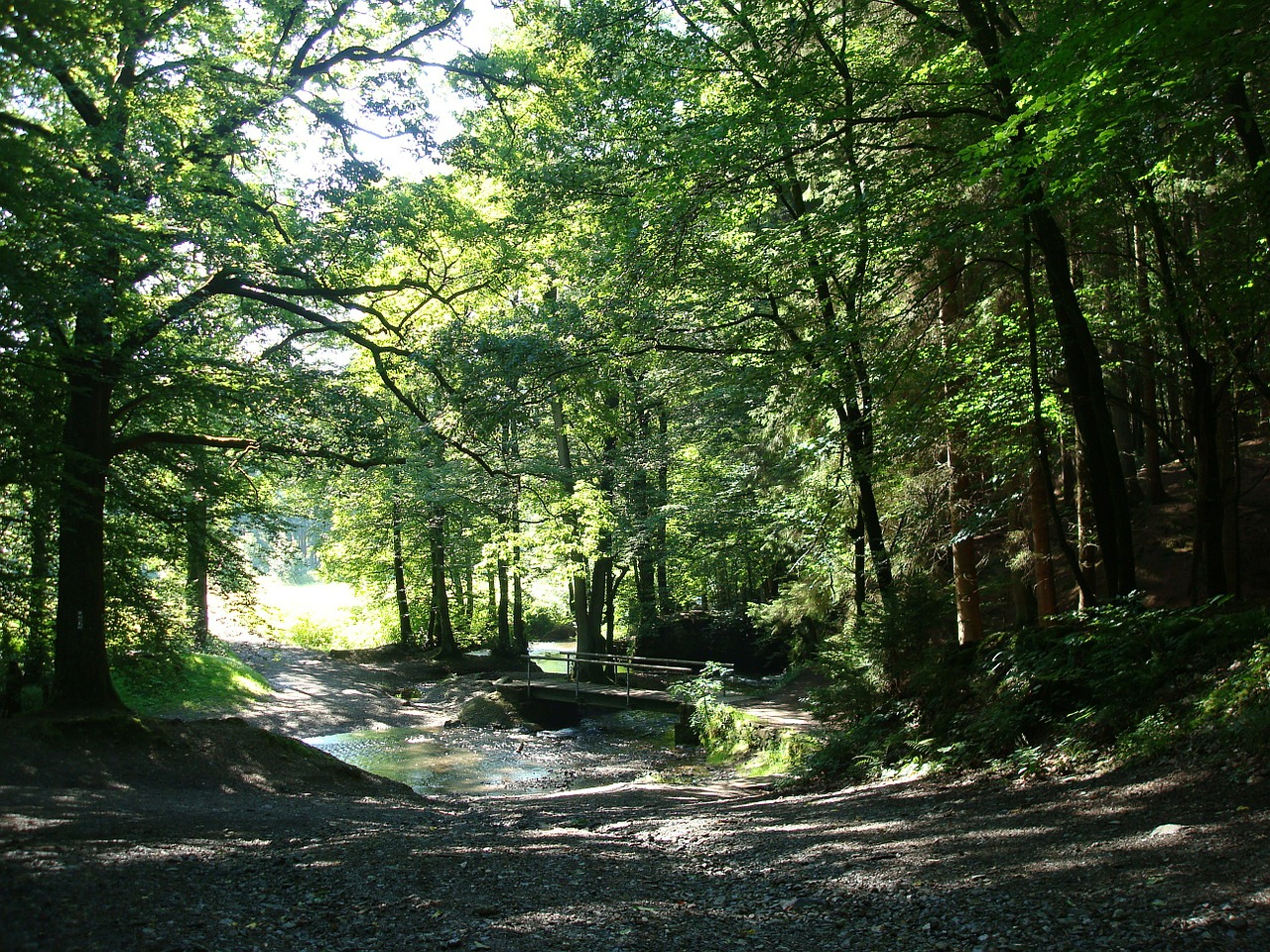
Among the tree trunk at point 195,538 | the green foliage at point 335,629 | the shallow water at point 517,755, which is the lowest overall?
the shallow water at point 517,755

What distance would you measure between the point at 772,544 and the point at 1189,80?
11662 millimetres

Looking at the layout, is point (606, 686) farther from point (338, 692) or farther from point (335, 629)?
point (335, 629)

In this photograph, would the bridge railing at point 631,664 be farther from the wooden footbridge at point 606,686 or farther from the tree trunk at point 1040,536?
the tree trunk at point 1040,536

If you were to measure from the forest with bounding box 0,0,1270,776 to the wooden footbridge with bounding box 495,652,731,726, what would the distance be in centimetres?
370

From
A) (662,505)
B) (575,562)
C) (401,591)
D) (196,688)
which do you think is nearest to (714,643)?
(662,505)

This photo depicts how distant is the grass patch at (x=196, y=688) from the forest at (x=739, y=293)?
3.53 m

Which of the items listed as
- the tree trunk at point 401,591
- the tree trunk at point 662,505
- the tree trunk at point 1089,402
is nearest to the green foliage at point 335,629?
the tree trunk at point 401,591

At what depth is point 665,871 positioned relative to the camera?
18.6ft

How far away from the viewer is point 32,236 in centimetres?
718

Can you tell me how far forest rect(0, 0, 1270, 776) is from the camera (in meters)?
7.22

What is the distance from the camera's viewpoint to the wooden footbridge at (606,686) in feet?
58.1

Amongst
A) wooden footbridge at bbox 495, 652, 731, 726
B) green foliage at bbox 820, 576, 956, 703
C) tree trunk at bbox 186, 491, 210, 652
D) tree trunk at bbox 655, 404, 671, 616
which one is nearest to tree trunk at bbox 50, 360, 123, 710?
tree trunk at bbox 186, 491, 210, 652

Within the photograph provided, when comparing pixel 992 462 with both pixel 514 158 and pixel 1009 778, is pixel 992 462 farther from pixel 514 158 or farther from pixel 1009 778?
pixel 514 158

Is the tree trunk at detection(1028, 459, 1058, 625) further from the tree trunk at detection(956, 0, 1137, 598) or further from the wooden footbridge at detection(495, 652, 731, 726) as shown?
the wooden footbridge at detection(495, 652, 731, 726)
